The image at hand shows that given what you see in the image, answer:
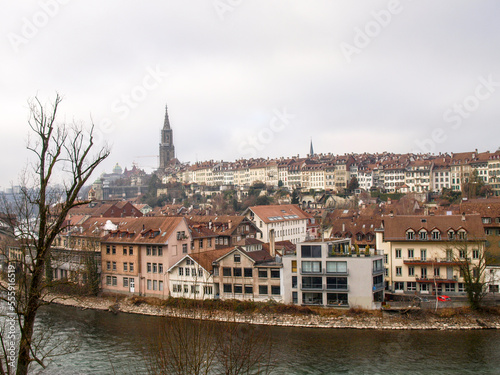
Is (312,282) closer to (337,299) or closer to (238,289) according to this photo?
(337,299)

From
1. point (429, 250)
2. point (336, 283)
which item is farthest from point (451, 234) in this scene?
point (336, 283)

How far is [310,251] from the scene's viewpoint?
2525 cm

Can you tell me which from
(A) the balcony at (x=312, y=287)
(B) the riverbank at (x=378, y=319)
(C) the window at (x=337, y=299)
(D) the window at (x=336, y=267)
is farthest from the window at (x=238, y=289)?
(D) the window at (x=336, y=267)

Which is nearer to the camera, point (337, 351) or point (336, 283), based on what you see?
point (337, 351)

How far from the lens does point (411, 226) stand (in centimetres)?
2788

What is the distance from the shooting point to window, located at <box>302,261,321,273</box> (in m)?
25.1

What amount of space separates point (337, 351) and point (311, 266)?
601 cm

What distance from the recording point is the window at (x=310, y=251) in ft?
82.4

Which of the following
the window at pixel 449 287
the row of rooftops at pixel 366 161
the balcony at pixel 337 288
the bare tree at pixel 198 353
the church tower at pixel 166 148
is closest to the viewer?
the bare tree at pixel 198 353

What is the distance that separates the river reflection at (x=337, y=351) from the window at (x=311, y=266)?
319cm

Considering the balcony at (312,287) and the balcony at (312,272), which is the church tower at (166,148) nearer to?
the balcony at (312,272)

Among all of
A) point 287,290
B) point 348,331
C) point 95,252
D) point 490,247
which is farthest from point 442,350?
point 95,252

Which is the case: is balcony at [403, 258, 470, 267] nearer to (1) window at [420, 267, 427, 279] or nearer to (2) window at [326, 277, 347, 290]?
(1) window at [420, 267, 427, 279]

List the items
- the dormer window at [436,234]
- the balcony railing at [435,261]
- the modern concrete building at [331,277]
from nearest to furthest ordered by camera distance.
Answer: the modern concrete building at [331,277]
the balcony railing at [435,261]
the dormer window at [436,234]
